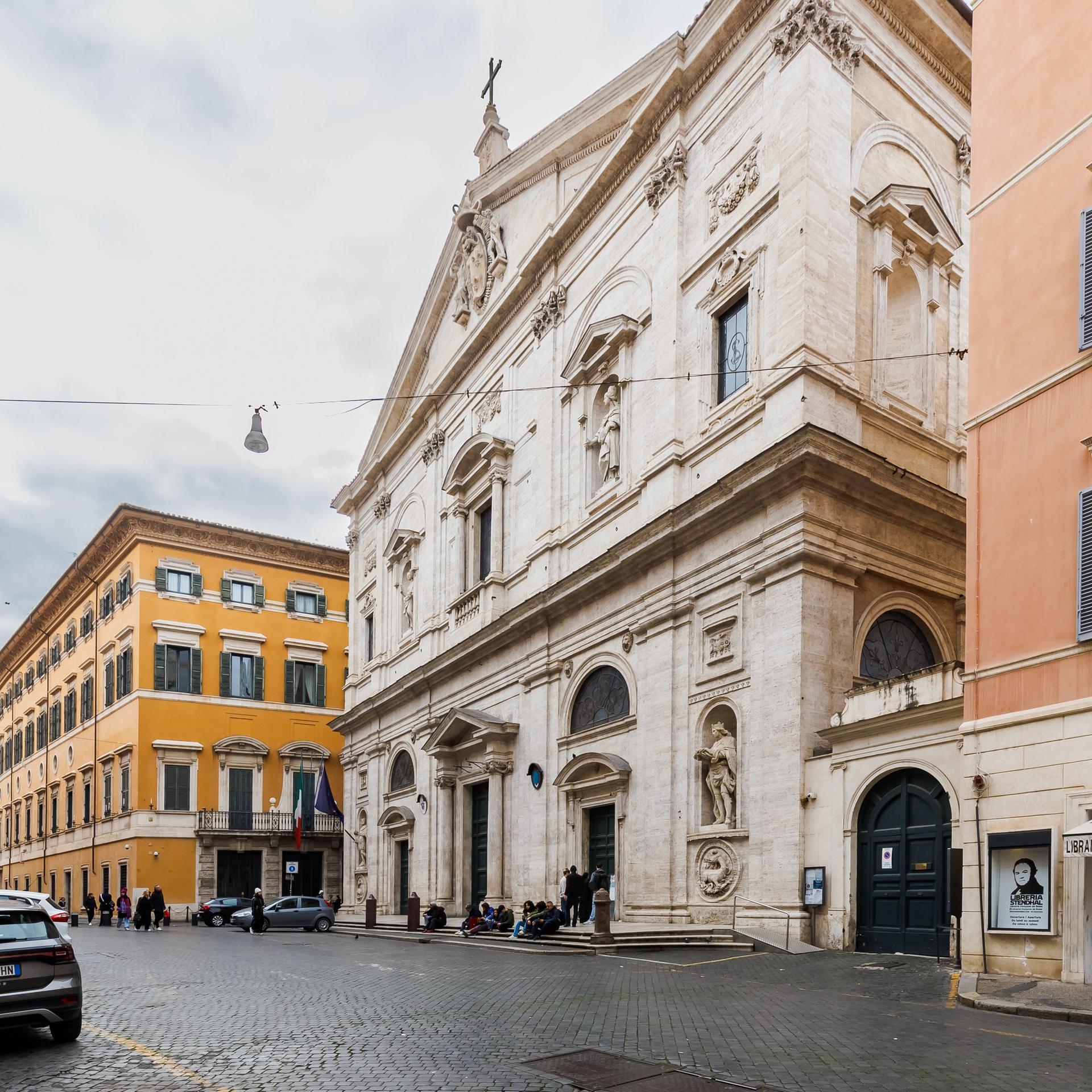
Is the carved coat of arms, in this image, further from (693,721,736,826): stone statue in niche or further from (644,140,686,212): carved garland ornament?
(693,721,736,826): stone statue in niche

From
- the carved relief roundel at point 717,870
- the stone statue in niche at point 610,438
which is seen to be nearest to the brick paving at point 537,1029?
the carved relief roundel at point 717,870

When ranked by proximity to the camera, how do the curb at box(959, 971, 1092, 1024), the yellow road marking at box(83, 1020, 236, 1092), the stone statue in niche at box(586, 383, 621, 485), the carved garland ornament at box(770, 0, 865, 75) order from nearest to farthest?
the yellow road marking at box(83, 1020, 236, 1092)
the curb at box(959, 971, 1092, 1024)
the carved garland ornament at box(770, 0, 865, 75)
the stone statue in niche at box(586, 383, 621, 485)

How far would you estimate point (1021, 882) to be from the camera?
12.2 m

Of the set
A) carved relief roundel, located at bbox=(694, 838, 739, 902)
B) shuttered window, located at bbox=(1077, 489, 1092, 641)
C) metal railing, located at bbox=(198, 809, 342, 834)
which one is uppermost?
shuttered window, located at bbox=(1077, 489, 1092, 641)

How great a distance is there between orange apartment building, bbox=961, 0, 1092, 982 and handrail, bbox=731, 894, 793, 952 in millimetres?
4383

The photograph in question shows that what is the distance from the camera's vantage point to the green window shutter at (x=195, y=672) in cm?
4422

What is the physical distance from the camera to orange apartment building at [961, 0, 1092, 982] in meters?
11.8

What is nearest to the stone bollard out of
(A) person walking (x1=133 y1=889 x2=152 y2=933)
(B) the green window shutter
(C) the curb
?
(C) the curb

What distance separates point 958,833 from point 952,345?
425 inches

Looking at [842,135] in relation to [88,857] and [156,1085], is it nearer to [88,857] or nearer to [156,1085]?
[156,1085]

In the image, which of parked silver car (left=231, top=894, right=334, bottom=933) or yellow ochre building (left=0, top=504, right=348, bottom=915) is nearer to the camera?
parked silver car (left=231, top=894, right=334, bottom=933)

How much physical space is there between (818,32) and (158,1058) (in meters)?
18.9

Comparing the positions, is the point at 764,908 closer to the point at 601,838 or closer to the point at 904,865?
the point at 904,865

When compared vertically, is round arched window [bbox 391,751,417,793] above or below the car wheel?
below
